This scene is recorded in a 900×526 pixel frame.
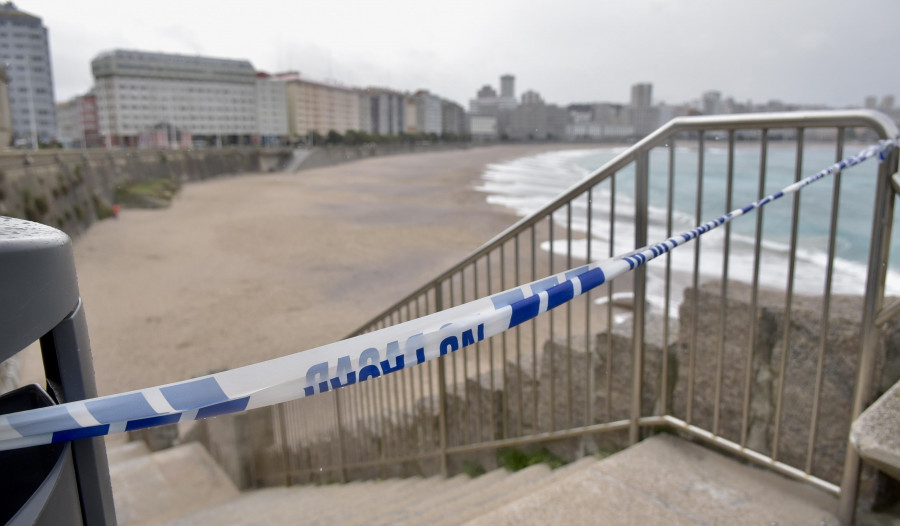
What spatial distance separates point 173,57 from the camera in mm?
91188

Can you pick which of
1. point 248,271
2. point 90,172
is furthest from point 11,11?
point 248,271

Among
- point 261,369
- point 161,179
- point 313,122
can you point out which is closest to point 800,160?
point 261,369

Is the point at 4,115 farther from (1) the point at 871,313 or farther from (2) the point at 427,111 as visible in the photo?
(2) the point at 427,111

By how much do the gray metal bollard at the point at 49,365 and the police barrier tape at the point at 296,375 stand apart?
9cm

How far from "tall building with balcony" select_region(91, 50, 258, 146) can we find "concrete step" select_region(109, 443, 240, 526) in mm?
80092

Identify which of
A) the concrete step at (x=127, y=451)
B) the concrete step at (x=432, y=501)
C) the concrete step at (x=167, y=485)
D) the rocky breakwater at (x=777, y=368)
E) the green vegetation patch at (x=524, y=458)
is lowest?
the concrete step at (x=127, y=451)

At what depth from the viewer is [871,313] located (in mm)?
2018

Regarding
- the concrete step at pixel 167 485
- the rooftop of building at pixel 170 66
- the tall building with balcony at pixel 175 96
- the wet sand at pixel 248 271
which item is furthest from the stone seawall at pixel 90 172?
the rooftop of building at pixel 170 66

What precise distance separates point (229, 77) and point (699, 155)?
102047mm

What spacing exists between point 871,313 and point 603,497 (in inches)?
42.5

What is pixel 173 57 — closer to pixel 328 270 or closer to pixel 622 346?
pixel 328 270

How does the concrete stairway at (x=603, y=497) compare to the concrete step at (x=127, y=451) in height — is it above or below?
above

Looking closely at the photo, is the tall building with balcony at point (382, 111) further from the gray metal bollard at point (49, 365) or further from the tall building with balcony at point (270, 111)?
the gray metal bollard at point (49, 365)

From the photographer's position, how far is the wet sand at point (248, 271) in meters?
11.3
